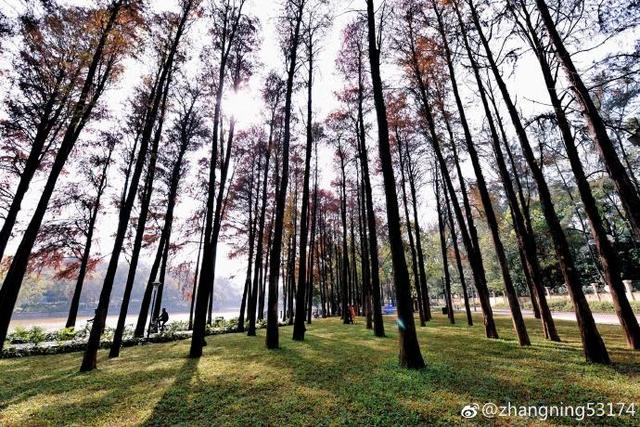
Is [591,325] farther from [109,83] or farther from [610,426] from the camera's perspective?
[109,83]

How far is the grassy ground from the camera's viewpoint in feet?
12.9

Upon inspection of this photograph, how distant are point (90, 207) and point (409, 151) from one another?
20.1m

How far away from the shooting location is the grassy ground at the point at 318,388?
3938 millimetres

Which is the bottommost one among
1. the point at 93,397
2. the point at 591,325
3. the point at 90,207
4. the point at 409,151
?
the point at 93,397

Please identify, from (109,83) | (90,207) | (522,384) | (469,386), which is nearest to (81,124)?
(109,83)

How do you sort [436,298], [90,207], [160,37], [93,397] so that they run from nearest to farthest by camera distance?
[93,397] < [160,37] < [90,207] < [436,298]

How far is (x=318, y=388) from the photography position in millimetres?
5074

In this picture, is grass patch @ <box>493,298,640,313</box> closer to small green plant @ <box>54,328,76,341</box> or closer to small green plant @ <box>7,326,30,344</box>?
small green plant @ <box>54,328,76,341</box>

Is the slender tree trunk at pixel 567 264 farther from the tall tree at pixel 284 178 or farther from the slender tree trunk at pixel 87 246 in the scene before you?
the slender tree trunk at pixel 87 246

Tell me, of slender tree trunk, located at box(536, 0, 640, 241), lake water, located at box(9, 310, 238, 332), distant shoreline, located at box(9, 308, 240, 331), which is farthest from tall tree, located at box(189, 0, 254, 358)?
distant shoreline, located at box(9, 308, 240, 331)

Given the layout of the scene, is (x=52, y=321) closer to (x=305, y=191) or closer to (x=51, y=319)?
(x=51, y=319)

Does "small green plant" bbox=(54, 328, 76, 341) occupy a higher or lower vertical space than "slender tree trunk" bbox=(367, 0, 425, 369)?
lower

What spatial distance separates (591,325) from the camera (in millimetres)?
5945

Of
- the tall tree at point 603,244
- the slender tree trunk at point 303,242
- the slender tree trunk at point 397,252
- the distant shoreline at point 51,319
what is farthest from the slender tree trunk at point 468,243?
the distant shoreline at point 51,319
